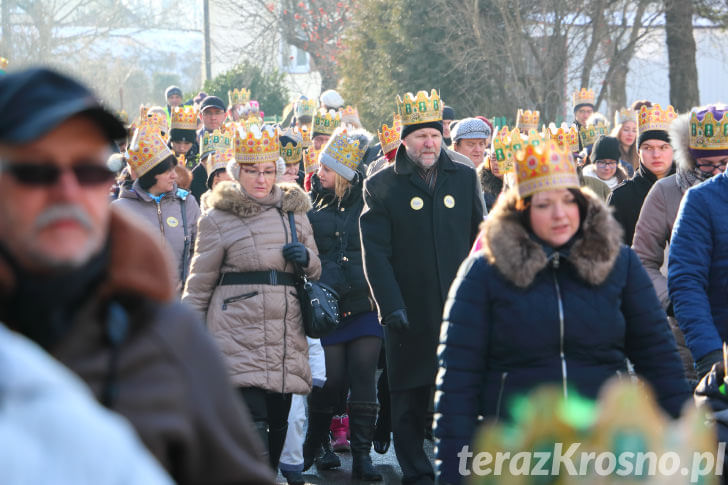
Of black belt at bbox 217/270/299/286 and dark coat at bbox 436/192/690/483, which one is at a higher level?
black belt at bbox 217/270/299/286

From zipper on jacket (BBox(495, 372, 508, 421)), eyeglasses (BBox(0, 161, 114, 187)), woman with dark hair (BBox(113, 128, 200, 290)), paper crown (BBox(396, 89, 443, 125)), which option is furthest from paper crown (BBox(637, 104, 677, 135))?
eyeglasses (BBox(0, 161, 114, 187))

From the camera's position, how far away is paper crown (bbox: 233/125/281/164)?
7.64m

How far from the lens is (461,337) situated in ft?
14.5

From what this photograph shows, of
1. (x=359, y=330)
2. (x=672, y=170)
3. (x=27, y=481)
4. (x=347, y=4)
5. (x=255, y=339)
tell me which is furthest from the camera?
(x=347, y=4)

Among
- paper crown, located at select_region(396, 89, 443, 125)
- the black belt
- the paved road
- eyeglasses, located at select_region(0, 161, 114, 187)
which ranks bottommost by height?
the paved road

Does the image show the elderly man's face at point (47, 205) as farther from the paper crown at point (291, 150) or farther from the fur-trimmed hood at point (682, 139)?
the paper crown at point (291, 150)

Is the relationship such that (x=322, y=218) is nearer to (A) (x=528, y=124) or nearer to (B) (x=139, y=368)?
(B) (x=139, y=368)

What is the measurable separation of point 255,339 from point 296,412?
84 cm

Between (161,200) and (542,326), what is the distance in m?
4.59

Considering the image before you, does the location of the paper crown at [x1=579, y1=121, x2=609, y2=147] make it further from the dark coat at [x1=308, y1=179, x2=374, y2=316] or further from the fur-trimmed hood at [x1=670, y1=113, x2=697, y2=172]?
the fur-trimmed hood at [x1=670, y1=113, x2=697, y2=172]

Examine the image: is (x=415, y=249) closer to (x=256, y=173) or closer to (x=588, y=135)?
(x=256, y=173)

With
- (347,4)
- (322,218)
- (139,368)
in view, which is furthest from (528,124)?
(347,4)

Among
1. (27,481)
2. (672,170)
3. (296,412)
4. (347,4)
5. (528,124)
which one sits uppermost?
(347,4)

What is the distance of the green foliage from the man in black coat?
25761mm
